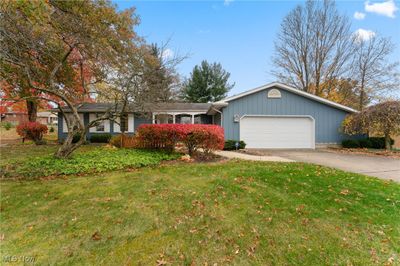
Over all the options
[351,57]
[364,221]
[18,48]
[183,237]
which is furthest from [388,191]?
[351,57]

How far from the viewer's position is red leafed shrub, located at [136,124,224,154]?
Answer: 7957 mm

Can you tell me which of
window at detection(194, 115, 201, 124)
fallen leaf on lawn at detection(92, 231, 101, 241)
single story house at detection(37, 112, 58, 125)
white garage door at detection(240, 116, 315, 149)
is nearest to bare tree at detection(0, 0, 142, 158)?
fallen leaf on lawn at detection(92, 231, 101, 241)

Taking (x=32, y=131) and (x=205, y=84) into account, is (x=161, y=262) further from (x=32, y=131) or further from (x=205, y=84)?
(x=205, y=84)

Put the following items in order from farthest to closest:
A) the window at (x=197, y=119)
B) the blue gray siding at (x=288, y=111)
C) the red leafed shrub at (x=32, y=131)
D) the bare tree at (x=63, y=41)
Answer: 1. the window at (x=197, y=119)
2. the red leafed shrub at (x=32, y=131)
3. the blue gray siding at (x=288, y=111)
4. the bare tree at (x=63, y=41)

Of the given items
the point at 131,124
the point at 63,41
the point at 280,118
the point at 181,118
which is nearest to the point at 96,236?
the point at 63,41

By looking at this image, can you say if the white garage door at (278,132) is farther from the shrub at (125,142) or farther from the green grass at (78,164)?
the green grass at (78,164)

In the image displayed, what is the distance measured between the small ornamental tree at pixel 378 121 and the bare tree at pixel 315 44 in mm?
9566

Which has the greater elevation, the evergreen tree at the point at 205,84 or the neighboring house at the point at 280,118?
the evergreen tree at the point at 205,84

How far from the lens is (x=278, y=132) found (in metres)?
13.1

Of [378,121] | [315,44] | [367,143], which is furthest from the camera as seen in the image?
[315,44]

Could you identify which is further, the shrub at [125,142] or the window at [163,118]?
the window at [163,118]

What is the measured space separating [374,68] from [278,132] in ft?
46.6

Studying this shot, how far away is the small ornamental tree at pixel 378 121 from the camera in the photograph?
36.8 feet

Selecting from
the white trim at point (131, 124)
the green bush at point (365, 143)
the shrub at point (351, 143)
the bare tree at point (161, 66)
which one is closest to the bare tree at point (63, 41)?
the bare tree at point (161, 66)
